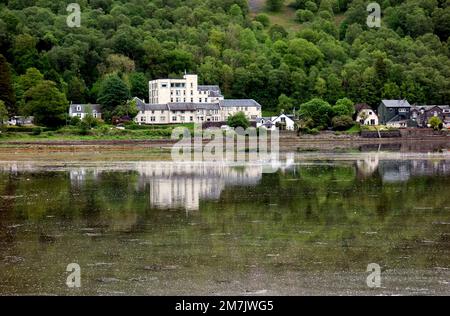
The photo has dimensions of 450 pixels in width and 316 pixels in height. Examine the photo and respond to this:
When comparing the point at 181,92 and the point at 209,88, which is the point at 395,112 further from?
the point at 181,92

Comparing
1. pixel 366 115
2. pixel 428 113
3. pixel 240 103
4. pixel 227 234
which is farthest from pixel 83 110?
pixel 227 234

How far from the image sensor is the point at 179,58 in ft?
303

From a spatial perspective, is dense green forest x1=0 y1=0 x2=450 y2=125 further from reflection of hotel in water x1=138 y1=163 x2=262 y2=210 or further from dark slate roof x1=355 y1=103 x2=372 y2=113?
reflection of hotel in water x1=138 y1=163 x2=262 y2=210

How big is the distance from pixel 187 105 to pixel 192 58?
52.1 feet

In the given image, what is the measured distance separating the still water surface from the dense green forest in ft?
129

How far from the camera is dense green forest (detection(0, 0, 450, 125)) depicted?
80.6m

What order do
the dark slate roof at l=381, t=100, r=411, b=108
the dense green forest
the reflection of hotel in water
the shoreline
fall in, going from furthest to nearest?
the dark slate roof at l=381, t=100, r=411, b=108, the dense green forest, the shoreline, the reflection of hotel in water

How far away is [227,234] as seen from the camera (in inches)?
797

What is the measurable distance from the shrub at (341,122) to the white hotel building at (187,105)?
912 centimetres

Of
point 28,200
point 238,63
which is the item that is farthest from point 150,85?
point 28,200

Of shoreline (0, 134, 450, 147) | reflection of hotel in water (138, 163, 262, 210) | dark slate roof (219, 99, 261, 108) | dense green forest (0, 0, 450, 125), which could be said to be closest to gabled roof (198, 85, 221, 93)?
dark slate roof (219, 99, 261, 108)

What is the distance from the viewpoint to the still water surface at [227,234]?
15461 millimetres

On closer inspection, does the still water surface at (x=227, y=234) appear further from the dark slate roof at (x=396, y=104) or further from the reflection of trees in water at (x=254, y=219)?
the dark slate roof at (x=396, y=104)

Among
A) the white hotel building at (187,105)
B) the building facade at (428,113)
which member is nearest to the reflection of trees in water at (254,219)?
the white hotel building at (187,105)
